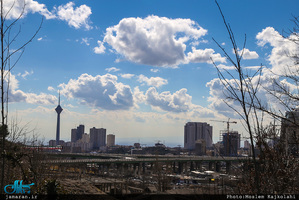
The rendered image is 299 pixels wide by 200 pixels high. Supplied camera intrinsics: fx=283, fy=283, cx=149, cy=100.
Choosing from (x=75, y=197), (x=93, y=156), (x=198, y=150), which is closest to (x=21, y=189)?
(x=75, y=197)

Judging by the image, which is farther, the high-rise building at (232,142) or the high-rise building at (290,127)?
the high-rise building at (232,142)

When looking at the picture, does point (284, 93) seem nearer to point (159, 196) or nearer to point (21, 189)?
point (21, 189)

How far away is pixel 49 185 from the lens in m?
9.54

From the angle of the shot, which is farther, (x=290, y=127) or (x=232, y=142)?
(x=232, y=142)

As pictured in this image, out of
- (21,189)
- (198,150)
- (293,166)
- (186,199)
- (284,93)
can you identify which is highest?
(284,93)

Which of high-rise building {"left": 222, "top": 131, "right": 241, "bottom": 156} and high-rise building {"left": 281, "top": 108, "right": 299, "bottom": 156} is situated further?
high-rise building {"left": 222, "top": 131, "right": 241, "bottom": 156}

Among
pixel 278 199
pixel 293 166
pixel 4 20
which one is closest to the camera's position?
pixel 4 20

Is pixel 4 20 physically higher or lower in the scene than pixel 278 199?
higher

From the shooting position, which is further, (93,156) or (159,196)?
(93,156)

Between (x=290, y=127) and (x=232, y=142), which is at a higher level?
(x=290, y=127)

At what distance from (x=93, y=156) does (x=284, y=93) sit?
114 metres

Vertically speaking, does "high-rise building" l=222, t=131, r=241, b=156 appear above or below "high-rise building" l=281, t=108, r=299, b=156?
below

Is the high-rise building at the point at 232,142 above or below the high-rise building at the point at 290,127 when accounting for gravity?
below

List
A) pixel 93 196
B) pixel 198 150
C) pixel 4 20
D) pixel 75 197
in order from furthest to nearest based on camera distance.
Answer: pixel 198 150 < pixel 93 196 < pixel 75 197 < pixel 4 20
